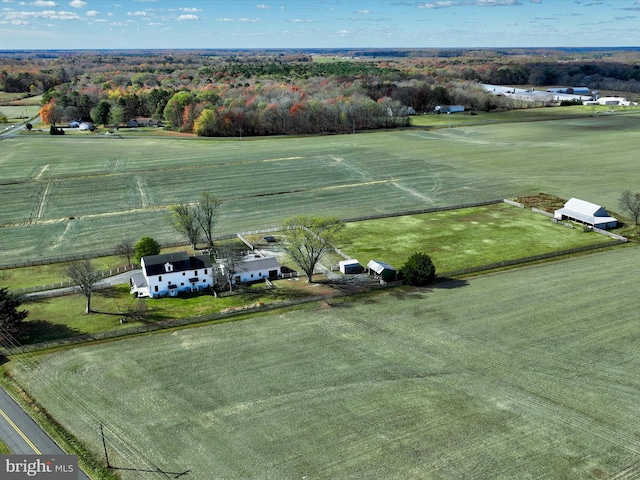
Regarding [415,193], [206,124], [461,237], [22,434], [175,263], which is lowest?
[22,434]

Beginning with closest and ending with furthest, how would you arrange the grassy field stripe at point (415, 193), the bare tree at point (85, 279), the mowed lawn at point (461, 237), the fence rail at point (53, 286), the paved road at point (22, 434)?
the paved road at point (22, 434), the bare tree at point (85, 279), the fence rail at point (53, 286), the mowed lawn at point (461, 237), the grassy field stripe at point (415, 193)

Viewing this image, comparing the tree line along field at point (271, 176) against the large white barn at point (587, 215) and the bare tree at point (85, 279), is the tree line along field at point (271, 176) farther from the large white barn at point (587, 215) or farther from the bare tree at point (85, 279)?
the bare tree at point (85, 279)

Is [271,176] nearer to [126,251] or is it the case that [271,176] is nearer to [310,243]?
[126,251]

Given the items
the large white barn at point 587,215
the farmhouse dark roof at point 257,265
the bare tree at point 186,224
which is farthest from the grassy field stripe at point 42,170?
the large white barn at point 587,215

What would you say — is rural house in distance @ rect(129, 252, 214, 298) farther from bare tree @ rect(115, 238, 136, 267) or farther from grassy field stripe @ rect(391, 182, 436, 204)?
grassy field stripe @ rect(391, 182, 436, 204)

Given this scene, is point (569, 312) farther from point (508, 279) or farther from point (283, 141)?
point (283, 141)

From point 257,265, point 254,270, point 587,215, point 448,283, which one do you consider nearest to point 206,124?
point 257,265
